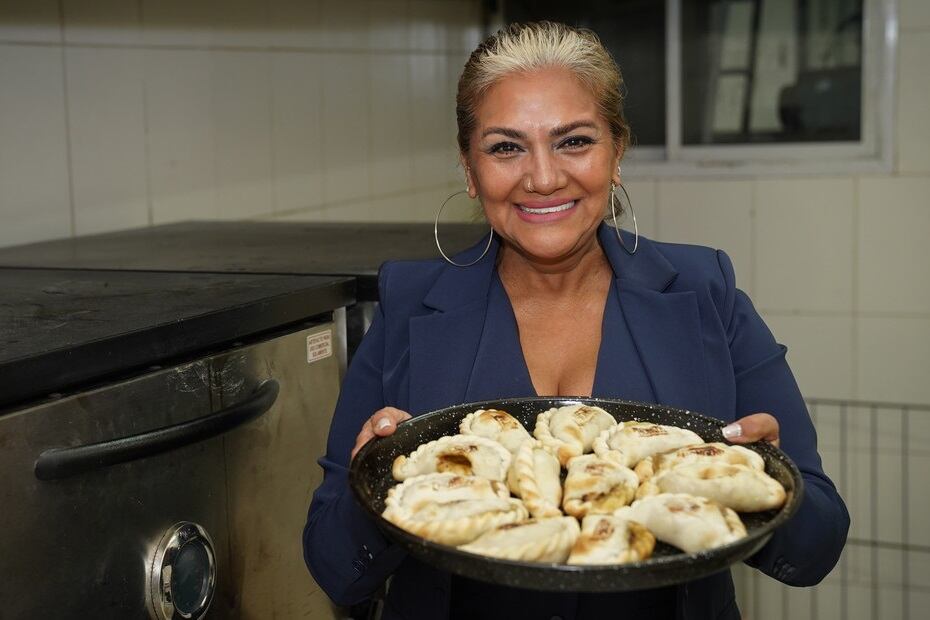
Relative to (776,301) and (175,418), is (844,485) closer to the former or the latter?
(776,301)

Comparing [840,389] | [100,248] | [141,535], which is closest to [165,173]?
[100,248]

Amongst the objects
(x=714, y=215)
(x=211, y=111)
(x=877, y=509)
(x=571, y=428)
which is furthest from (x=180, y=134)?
(x=877, y=509)

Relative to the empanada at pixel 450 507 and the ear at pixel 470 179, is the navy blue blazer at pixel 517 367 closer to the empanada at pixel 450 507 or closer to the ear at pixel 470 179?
the ear at pixel 470 179

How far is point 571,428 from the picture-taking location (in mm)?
1067

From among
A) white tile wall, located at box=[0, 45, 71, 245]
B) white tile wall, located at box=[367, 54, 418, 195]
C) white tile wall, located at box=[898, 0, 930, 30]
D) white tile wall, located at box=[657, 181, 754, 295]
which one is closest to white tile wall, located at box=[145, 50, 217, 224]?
white tile wall, located at box=[0, 45, 71, 245]

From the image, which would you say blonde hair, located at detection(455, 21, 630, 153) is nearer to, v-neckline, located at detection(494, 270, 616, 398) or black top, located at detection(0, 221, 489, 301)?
v-neckline, located at detection(494, 270, 616, 398)

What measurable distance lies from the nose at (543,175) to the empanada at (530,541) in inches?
19.7

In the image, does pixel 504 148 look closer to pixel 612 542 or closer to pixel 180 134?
pixel 612 542

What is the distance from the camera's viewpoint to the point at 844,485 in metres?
3.62

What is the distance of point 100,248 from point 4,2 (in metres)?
0.44

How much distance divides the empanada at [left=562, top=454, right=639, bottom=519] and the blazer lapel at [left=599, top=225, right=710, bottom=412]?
33 centimetres

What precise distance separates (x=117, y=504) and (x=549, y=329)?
2.02 ft

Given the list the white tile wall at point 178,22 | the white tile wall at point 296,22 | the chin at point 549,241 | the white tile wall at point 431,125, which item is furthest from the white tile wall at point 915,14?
the chin at point 549,241

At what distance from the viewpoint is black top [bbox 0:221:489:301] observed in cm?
157
